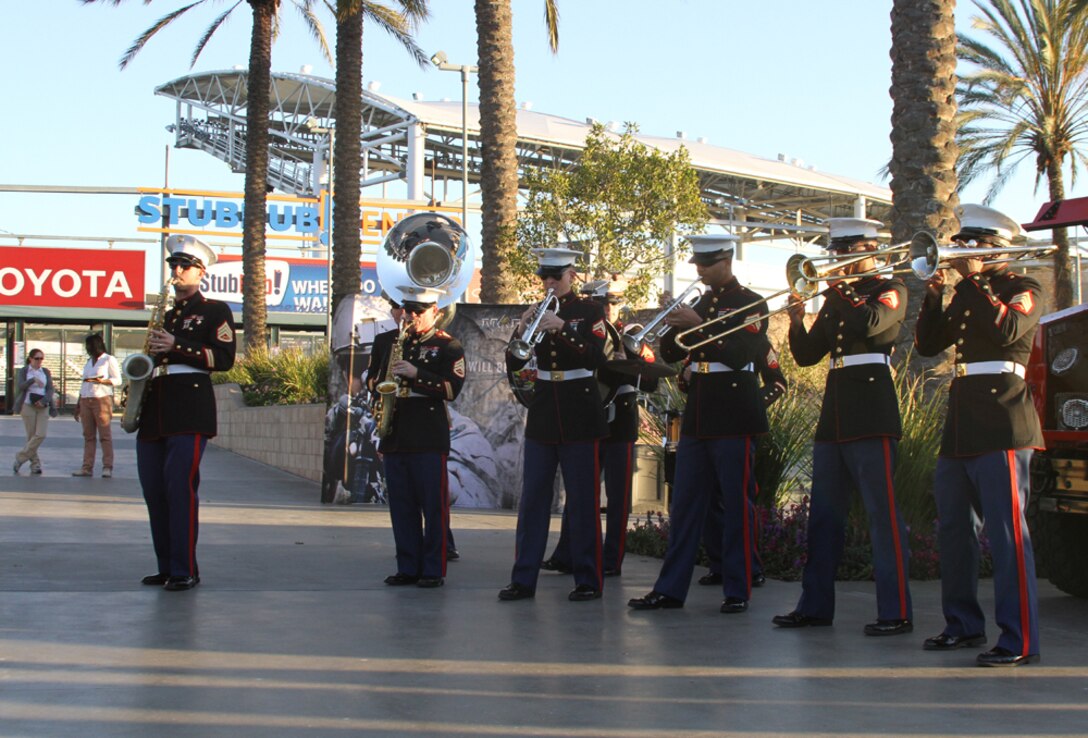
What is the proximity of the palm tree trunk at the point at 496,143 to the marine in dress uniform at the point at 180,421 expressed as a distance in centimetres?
823

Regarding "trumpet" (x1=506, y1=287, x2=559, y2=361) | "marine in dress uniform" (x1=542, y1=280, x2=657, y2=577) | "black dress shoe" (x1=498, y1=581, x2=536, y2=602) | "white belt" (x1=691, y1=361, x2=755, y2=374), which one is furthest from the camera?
"marine in dress uniform" (x1=542, y1=280, x2=657, y2=577)

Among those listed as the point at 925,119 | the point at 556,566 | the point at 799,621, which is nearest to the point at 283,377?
the point at 925,119

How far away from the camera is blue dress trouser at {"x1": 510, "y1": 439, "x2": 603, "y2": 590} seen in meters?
7.87

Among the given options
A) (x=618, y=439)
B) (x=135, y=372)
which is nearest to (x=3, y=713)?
(x=135, y=372)

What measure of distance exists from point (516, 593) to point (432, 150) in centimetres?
4512

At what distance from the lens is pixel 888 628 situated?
6707mm

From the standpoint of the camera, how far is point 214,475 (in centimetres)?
1814

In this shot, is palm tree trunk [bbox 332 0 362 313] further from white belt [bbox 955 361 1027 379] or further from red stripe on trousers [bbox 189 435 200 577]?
white belt [bbox 955 361 1027 379]

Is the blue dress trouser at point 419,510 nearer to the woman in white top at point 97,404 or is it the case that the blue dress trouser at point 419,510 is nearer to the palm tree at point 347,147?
the woman in white top at point 97,404

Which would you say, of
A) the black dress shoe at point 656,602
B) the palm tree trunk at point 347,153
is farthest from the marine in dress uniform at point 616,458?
the palm tree trunk at point 347,153

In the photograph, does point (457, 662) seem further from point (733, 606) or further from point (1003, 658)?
point (1003, 658)

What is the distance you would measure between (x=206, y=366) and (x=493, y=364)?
5.76 metres

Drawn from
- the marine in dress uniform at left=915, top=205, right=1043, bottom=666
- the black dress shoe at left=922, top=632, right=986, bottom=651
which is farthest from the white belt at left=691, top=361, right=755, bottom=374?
the black dress shoe at left=922, top=632, right=986, bottom=651

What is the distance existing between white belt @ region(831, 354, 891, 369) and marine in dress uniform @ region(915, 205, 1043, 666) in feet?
1.19
